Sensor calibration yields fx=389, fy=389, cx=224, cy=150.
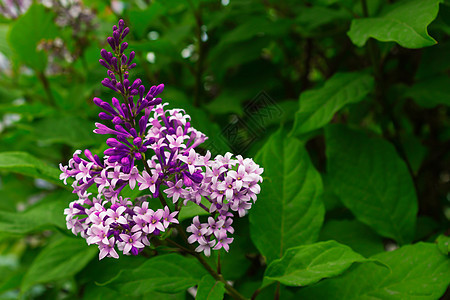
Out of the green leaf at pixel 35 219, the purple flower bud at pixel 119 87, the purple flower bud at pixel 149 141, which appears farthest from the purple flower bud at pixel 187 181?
the green leaf at pixel 35 219

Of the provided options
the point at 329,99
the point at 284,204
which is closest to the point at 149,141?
the point at 284,204

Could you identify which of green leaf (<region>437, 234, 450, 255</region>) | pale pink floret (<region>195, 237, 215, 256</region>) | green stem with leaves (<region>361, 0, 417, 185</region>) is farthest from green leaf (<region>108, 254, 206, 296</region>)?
green stem with leaves (<region>361, 0, 417, 185</region>)

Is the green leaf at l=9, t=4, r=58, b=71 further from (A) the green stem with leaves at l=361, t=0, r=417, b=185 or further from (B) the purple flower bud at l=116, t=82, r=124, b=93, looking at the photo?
(A) the green stem with leaves at l=361, t=0, r=417, b=185

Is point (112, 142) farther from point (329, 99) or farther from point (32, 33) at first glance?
point (32, 33)

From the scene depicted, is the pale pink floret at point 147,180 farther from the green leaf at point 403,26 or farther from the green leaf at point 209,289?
the green leaf at point 403,26

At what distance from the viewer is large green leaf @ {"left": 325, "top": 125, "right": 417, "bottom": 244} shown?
1294mm

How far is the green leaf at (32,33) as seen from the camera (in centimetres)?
175

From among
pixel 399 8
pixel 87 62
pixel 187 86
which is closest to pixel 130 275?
pixel 399 8

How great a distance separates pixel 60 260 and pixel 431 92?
57.2 inches

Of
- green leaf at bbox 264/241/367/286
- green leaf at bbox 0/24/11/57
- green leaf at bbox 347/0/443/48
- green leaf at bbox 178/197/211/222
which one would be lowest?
green leaf at bbox 264/241/367/286

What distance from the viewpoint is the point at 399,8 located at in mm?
1241

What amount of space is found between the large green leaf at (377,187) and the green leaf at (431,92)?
0.26 m

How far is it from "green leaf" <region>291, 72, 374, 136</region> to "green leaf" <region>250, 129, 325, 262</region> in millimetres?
96

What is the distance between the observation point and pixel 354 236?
133cm
